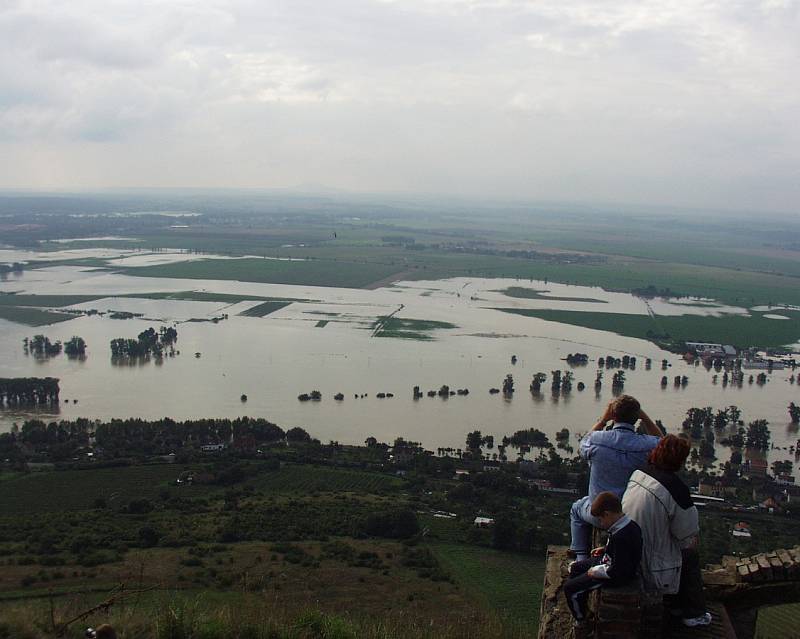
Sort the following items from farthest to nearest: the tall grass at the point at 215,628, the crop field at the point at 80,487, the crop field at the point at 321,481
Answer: the crop field at the point at 321,481
the crop field at the point at 80,487
the tall grass at the point at 215,628

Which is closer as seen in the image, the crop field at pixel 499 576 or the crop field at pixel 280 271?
the crop field at pixel 499 576

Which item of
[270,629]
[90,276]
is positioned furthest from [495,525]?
[90,276]

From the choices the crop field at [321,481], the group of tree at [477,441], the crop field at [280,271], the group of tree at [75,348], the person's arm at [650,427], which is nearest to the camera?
the person's arm at [650,427]

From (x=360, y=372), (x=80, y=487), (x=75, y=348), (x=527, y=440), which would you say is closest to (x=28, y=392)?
(x=75, y=348)

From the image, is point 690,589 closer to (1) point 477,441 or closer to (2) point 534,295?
(1) point 477,441

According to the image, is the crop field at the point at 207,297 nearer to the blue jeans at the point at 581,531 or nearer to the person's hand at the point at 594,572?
the blue jeans at the point at 581,531

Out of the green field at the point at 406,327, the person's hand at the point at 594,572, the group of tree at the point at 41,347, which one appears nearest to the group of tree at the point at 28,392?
the group of tree at the point at 41,347

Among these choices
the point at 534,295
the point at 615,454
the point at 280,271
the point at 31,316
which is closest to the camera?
the point at 615,454
